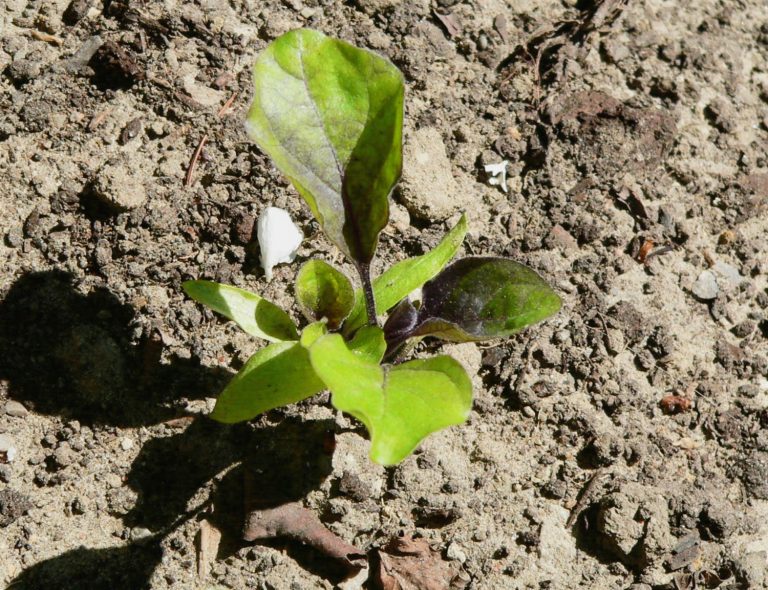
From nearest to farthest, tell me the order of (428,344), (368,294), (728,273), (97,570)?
1. (368,294)
2. (97,570)
3. (428,344)
4. (728,273)

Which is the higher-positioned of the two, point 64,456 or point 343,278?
point 343,278

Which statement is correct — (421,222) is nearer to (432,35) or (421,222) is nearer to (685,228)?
(432,35)

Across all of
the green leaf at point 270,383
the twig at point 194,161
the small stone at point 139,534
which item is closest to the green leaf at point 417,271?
the green leaf at point 270,383

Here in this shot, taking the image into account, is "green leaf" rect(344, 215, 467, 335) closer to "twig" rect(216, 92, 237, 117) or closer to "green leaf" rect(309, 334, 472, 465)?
"green leaf" rect(309, 334, 472, 465)

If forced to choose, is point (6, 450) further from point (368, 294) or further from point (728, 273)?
point (728, 273)

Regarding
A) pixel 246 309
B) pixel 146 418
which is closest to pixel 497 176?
pixel 246 309

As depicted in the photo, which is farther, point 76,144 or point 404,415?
point 76,144

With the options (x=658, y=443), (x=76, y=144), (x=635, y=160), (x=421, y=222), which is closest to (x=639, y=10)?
(x=635, y=160)
